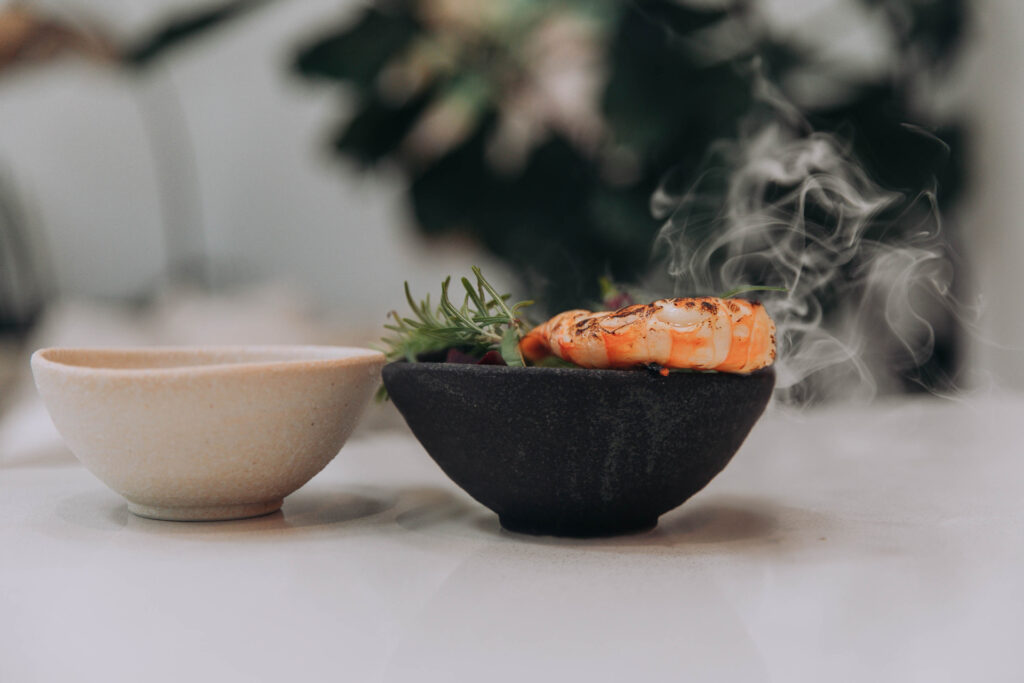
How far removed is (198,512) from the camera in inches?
24.5

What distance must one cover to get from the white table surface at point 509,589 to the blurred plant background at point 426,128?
114 centimetres

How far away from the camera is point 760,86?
1.90 meters

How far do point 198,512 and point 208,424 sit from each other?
3.0 inches

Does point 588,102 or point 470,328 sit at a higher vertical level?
point 588,102

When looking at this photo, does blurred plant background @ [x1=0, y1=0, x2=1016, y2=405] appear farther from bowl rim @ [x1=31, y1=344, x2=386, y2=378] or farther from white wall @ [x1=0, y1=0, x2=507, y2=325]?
bowl rim @ [x1=31, y1=344, x2=386, y2=378]

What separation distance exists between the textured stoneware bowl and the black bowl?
7cm

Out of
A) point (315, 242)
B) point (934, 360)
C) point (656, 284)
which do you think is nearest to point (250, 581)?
point (656, 284)

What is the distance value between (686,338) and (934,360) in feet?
6.26

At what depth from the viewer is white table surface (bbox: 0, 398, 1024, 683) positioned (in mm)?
378

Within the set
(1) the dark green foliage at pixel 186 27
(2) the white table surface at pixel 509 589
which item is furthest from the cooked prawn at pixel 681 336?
(1) the dark green foliage at pixel 186 27

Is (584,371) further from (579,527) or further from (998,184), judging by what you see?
(998,184)

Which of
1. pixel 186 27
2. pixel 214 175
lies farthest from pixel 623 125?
pixel 214 175

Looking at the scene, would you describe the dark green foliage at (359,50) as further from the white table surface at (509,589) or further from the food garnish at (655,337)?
the food garnish at (655,337)

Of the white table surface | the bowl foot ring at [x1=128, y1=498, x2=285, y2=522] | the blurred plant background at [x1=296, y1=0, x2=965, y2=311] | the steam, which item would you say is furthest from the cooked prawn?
the blurred plant background at [x1=296, y1=0, x2=965, y2=311]
